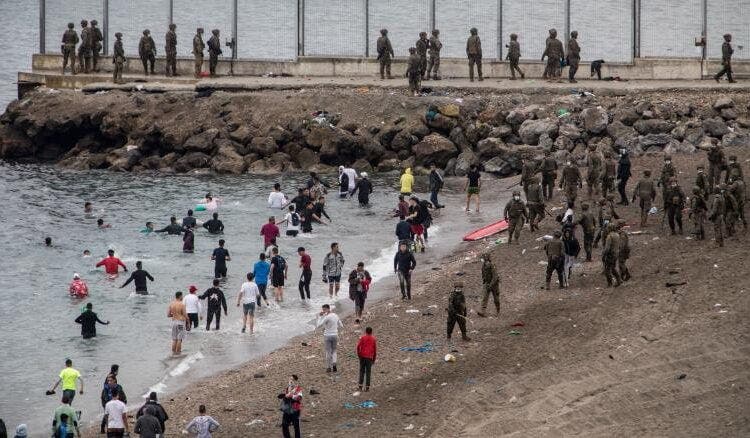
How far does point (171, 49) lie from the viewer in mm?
52562

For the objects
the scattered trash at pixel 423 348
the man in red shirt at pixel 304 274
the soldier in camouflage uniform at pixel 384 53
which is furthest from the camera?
the soldier in camouflage uniform at pixel 384 53

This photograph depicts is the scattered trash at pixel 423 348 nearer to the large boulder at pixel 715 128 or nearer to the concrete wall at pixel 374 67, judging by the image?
the large boulder at pixel 715 128

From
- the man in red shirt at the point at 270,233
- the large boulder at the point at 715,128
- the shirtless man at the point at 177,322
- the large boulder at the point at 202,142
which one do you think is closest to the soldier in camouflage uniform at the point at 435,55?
the large boulder at the point at 202,142

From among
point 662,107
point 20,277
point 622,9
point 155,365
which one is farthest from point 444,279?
point 622,9

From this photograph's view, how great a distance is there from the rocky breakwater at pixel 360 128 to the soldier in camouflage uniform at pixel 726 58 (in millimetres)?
2134

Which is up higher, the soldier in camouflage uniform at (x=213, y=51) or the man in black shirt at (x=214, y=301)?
the soldier in camouflage uniform at (x=213, y=51)

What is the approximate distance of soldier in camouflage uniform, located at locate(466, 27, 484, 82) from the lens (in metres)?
49.0

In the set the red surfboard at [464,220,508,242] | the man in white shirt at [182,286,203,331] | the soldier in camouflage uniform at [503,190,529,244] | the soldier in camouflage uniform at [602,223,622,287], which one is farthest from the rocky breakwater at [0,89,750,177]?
the man in white shirt at [182,286,203,331]

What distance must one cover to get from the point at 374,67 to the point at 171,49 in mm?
7265

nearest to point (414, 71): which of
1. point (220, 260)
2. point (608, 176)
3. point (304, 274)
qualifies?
point (608, 176)

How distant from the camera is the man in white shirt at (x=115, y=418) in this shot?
22906 mm

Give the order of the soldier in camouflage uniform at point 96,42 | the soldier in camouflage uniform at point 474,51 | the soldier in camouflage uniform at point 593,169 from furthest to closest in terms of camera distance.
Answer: the soldier in camouflage uniform at point 96,42, the soldier in camouflage uniform at point 474,51, the soldier in camouflage uniform at point 593,169

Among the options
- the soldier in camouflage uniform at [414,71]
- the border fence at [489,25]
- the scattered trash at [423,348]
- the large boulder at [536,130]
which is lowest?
the scattered trash at [423,348]

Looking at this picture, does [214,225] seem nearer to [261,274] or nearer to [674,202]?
[261,274]
